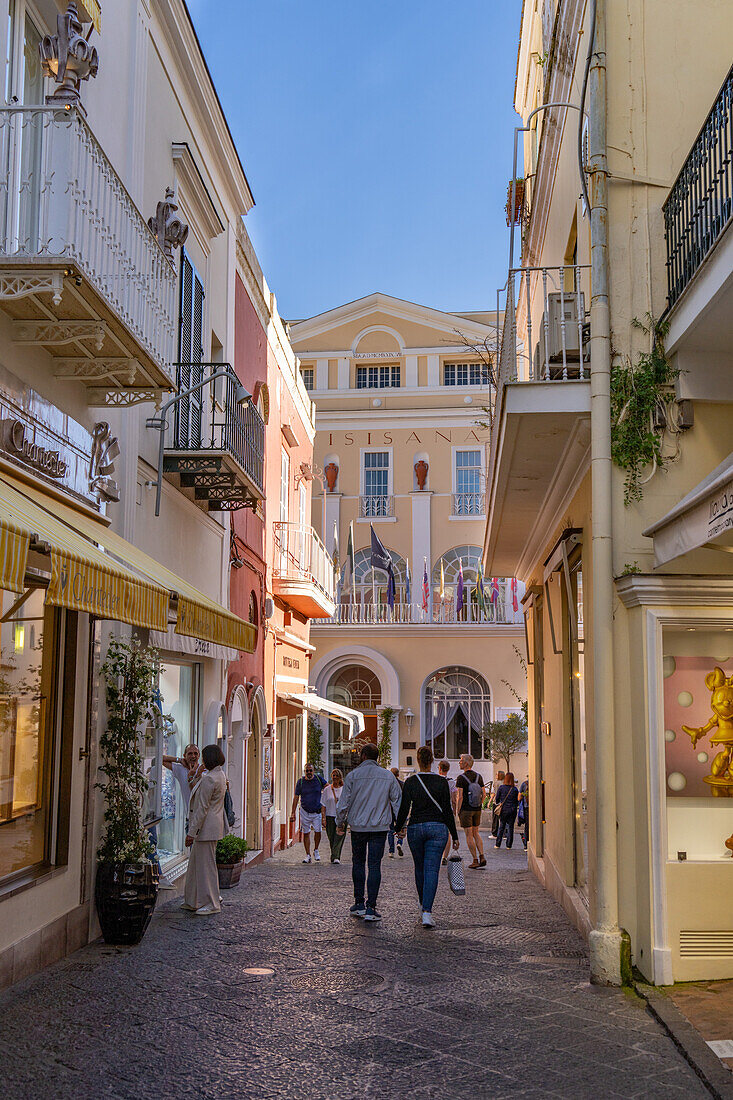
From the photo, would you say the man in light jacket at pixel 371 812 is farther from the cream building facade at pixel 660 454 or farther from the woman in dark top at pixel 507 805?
the woman in dark top at pixel 507 805

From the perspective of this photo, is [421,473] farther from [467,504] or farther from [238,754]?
[238,754]

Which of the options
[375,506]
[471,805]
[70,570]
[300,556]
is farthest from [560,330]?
[375,506]

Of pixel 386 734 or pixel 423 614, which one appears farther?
pixel 423 614

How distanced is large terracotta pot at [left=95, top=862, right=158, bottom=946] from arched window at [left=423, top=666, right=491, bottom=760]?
84.8 feet

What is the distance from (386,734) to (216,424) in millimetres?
22537

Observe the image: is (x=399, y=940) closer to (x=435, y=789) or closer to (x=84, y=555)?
(x=435, y=789)

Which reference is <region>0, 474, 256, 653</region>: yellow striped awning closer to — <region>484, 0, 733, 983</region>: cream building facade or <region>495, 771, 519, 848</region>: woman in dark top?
<region>484, 0, 733, 983</region>: cream building facade

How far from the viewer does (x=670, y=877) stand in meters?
7.47

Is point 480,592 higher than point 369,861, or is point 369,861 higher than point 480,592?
point 480,592

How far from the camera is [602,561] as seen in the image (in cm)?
799

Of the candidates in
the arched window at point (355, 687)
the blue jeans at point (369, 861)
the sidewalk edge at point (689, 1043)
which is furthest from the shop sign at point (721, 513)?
the arched window at point (355, 687)

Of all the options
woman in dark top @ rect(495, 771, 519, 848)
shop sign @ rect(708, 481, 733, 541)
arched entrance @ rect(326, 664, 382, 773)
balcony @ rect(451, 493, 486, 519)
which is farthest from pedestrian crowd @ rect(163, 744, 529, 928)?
balcony @ rect(451, 493, 486, 519)

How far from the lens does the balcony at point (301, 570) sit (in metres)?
20.2

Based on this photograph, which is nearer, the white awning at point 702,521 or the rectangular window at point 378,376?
the white awning at point 702,521
